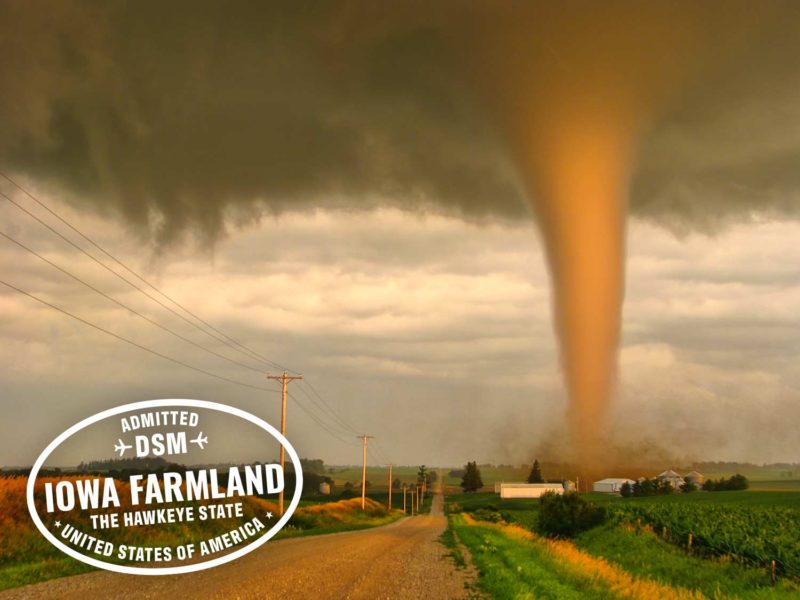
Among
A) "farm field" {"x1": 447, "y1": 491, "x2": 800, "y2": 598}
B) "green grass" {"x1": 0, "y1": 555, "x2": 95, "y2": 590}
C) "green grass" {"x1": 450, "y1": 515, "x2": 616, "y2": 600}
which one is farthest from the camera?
"farm field" {"x1": 447, "y1": 491, "x2": 800, "y2": 598}

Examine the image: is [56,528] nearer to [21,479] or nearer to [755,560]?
[21,479]

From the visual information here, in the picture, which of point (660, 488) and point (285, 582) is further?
point (660, 488)

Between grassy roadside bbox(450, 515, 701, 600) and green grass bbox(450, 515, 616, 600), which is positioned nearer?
green grass bbox(450, 515, 616, 600)

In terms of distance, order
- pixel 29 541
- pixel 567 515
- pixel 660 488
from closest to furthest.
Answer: pixel 29 541, pixel 567 515, pixel 660 488

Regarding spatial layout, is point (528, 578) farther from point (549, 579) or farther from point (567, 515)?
point (567, 515)

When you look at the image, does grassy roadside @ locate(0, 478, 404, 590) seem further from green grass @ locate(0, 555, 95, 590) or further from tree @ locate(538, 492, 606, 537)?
tree @ locate(538, 492, 606, 537)

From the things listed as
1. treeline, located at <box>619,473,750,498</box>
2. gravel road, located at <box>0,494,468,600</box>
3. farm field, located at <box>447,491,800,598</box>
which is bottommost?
treeline, located at <box>619,473,750,498</box>

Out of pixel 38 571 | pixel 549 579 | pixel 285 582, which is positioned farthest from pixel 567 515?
pixel 38 571

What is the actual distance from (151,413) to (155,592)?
7052 mm

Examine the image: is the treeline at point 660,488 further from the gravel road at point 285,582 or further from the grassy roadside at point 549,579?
the gravel road at point 285,582

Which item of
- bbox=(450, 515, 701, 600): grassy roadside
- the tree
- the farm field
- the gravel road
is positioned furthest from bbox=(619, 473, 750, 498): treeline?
the gravel road

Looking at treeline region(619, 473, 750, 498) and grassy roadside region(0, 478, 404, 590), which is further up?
grassy roadside region(0, 478, 404, 590)

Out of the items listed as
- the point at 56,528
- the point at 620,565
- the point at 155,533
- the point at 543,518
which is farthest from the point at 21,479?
the point at 543,518

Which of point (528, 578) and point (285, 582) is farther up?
point (285, 582)
